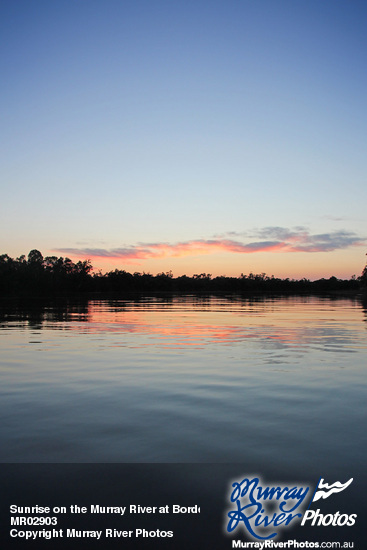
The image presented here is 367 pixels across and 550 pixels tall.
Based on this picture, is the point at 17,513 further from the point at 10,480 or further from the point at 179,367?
the point at 179,367

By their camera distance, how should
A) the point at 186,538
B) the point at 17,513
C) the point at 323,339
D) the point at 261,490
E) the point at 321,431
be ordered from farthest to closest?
the point at 323,339 → the point at 321,431 → the point at 261,490 → the point at 17,513 → the point at 186,538

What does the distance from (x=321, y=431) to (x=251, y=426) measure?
4.66 feet

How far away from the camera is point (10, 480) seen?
6.45 m

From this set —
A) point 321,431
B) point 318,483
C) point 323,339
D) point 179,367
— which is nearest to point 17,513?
point 318,483

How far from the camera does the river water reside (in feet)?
25.0

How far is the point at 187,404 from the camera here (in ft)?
36.2

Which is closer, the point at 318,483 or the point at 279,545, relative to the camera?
the point at 279,545

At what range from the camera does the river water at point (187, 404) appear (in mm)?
7633

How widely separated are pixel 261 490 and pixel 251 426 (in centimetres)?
282

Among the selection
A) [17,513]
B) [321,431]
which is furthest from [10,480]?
[321,431]

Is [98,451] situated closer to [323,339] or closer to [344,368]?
[344,368]

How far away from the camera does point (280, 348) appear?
21.6m

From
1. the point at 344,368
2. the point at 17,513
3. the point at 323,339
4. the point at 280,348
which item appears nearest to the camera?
the point at 17,513

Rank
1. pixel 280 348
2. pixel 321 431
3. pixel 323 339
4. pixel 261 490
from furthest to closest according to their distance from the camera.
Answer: pixel 323 339, pixel 280 348, pixel 321 431, pixel 261 490
